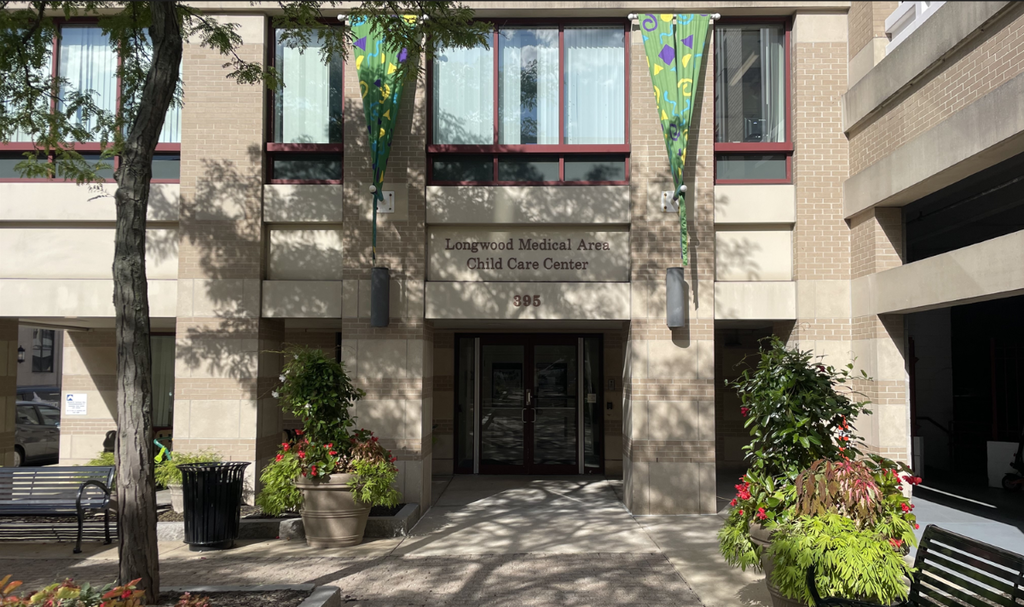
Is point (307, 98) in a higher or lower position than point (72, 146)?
higher

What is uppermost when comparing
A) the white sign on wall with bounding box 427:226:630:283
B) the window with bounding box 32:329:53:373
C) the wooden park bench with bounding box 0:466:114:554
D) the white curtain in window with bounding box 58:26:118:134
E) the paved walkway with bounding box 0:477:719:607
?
the white curtain in window with bounding box 58:26:118:134

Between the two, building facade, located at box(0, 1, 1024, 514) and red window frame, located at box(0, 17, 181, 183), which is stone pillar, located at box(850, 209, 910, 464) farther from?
red window frame, located at box(0, 17, 181, 183)

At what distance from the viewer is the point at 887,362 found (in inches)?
417

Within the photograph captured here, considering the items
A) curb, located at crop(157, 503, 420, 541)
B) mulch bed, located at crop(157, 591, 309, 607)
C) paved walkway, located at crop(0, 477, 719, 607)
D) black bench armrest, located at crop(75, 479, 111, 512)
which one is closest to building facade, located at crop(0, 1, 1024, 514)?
curb, located at crop(157, 503, 420, 541)

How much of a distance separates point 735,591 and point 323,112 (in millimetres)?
9386

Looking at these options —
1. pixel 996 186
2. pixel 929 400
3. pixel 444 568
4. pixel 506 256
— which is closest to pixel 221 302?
pixel 506 256

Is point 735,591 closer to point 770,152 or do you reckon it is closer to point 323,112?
point 770,152

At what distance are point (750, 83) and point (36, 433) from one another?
726 inches

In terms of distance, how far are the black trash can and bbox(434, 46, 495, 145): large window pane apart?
20.3ft

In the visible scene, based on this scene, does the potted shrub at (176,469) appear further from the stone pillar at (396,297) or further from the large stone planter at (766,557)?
the large stone planter at (766,557)

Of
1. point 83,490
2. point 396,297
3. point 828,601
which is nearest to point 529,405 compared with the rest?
point 396,297

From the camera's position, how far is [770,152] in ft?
38.5

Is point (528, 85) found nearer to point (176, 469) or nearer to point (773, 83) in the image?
point (773, 83)

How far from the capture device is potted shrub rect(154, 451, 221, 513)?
422 inches
